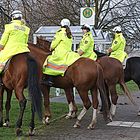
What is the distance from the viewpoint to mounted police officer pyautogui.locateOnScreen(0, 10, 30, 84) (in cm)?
816

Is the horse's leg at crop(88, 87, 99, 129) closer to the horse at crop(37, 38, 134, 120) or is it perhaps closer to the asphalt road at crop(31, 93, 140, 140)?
the asphalt road at crop(31, 93, 140, 140)

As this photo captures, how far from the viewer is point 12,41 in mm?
8219

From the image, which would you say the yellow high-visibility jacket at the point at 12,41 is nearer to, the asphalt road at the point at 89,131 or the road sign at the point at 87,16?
the asphalt road at the point at 89,131

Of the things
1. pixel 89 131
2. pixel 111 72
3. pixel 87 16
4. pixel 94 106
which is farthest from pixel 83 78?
pixel 87 16

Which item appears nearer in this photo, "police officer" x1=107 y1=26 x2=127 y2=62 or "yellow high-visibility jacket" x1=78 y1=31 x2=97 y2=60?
"yellow high-visibility jacket" x1=78 y1=31 x2=97 y2=60

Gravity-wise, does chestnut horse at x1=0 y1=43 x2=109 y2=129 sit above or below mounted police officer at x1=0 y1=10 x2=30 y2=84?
below

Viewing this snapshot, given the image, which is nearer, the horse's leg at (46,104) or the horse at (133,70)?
the horse's leg at (46,104)

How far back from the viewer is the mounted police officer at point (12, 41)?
8.16 meters

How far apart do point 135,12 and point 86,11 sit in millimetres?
16464

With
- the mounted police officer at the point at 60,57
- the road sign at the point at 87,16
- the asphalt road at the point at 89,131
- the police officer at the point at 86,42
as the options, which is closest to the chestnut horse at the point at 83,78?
the mounted police officer at the point at 60,57

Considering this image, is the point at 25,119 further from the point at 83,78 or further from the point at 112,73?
the point at 112,73

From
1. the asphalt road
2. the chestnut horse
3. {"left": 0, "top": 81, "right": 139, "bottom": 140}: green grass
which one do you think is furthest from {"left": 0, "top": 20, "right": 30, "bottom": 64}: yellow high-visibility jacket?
the asphalt road

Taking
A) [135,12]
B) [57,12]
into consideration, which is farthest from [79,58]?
[135,12]

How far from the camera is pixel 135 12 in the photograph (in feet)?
96.6
